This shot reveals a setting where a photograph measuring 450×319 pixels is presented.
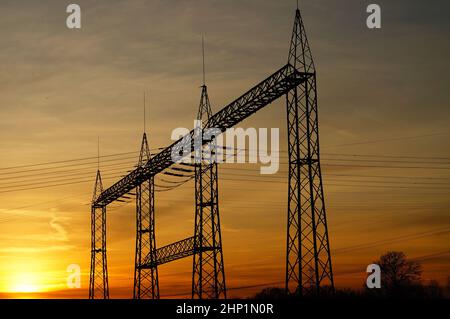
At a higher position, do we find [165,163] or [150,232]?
[165,163]

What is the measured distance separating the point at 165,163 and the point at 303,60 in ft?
61.0

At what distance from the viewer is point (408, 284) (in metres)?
81.6

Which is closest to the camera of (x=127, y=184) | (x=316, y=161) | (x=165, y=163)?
(x=316, y=161)

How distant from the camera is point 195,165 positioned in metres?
48.8

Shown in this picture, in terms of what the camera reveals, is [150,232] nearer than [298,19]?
No

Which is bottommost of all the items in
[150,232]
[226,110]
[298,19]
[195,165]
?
[150,232]

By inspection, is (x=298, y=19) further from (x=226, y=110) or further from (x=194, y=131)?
(x=194, y=131)

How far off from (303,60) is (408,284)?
4908 centimetres
